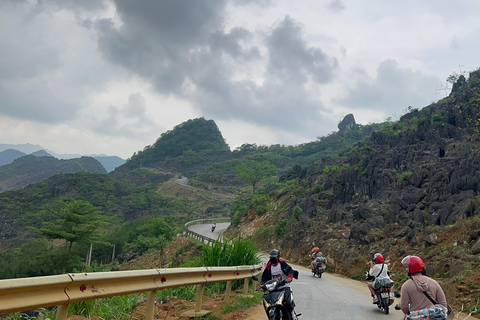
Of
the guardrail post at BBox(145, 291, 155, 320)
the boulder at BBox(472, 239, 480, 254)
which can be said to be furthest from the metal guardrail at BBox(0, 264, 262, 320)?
→ the boulder at BBox(472, 239, 480, 254)

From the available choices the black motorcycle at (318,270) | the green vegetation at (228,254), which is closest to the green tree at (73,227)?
the black motorcycle at (318,270)

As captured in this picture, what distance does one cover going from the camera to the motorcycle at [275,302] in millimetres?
6188

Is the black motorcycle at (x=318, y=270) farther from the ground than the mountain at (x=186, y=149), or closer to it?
closer to it

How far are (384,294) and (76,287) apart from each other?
7829 millimetres

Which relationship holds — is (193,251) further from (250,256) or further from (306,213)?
(250,256)

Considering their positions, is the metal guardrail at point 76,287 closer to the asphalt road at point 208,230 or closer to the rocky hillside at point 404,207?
the rocky hillside at point 404,207

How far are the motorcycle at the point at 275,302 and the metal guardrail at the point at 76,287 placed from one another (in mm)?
1372

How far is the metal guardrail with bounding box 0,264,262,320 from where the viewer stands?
3.40 meters

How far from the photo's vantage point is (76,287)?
13.6 feet

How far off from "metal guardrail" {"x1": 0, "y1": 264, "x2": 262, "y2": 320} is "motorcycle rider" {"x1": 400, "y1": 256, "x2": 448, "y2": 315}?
342cm

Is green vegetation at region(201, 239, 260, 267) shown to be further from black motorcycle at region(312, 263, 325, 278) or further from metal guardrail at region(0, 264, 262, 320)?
black motorcycle at region(312, 263, 325, 278)

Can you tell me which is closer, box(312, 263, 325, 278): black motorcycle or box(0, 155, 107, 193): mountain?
box(312, 263, 325, 278): black motorcycle

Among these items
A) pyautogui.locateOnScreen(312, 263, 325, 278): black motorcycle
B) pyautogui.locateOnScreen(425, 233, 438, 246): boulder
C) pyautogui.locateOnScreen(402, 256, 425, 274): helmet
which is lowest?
pyautogui.locateOnScreen(312, 263, 325, 278): black motorcycle

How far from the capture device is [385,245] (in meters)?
19.3
